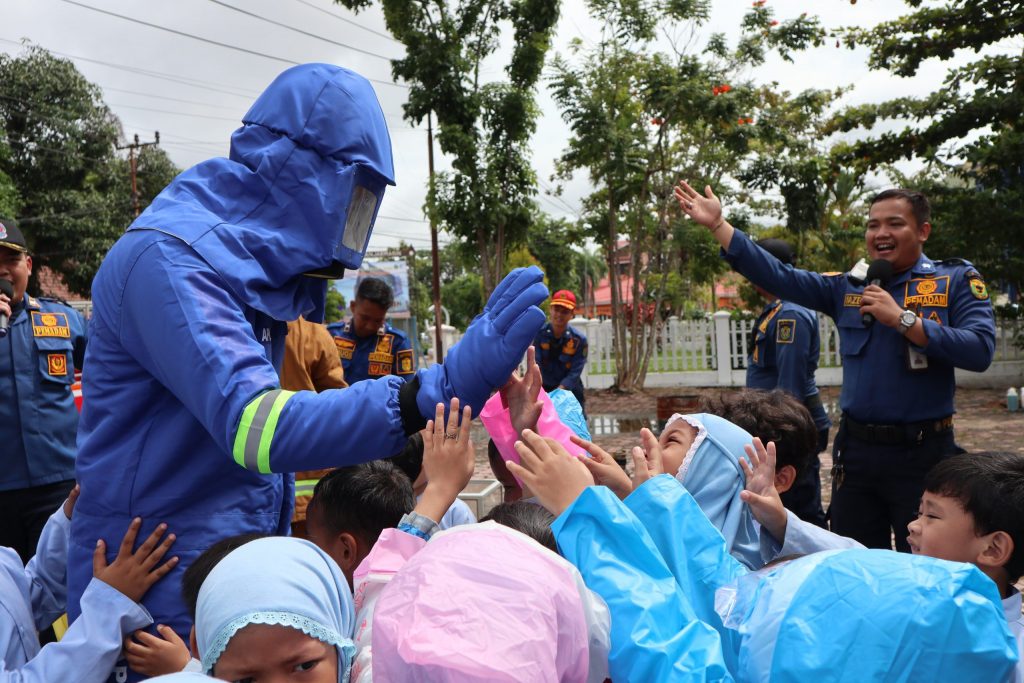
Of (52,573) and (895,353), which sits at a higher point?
(895,353)

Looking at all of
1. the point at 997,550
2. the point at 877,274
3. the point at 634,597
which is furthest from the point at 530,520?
the point at 877,274

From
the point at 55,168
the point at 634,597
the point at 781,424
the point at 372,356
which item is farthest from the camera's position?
the point at 55,168

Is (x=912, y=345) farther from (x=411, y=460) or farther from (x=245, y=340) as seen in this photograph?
(x=245, y=340)

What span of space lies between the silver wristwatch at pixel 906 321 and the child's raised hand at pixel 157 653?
2.90 metres

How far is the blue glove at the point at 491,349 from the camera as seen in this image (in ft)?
4.92

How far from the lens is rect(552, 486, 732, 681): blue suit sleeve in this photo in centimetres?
135

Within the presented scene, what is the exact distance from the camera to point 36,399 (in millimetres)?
3682

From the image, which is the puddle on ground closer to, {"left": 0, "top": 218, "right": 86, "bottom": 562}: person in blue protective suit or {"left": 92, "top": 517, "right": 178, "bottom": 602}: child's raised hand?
{"left": 0, "top": 218, "right": 86, "bottom": 562}: person in blue protective suit

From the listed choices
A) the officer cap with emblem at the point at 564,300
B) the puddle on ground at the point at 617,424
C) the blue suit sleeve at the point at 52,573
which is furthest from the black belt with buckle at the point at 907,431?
the puddle on ground at the point at 617,424

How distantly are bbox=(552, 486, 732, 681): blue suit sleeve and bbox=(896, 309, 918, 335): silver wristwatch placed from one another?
233 cm

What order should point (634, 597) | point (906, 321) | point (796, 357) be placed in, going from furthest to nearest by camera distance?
point (796, 357)
point (906, 321)
point (634, 597)

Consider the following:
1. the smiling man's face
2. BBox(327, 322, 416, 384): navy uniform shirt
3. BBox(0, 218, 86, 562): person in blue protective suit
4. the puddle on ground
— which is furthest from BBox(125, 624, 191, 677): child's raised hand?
the puddle on ground

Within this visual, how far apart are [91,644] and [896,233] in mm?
3361

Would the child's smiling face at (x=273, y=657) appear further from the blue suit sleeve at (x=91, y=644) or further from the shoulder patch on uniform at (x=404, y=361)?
the shoulder patch on uniform at (x=404, y=361)
